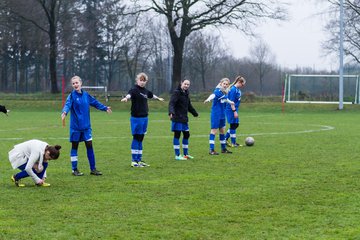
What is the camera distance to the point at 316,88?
1906 inches

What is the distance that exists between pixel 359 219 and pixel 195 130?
1699cm

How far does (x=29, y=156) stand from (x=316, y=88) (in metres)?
41.0

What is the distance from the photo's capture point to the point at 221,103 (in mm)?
15391

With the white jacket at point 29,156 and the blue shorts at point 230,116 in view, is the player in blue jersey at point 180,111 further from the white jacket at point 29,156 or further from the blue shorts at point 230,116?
the white jacket at point 29,156

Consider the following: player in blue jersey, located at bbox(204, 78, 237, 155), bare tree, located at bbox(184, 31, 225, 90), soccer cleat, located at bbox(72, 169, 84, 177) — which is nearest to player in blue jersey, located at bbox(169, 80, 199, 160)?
player in blue jersey, located at bbox(204, 78, 237, 155)

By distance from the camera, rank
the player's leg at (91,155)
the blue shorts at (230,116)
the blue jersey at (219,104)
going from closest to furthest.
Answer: the player's leg at (91,155) < the blue jersey at (219,104) < the blue shorts at (230,116)

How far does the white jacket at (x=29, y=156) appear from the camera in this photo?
9766mm

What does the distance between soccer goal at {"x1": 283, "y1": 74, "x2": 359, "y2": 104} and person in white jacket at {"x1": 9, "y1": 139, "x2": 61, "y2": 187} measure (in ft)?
126

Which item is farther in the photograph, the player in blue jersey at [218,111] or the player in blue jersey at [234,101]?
the player in blue jersey at [234,101]

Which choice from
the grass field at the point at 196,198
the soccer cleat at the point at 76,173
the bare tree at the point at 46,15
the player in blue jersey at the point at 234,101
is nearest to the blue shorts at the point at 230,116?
the player in blue jersey at the point at 234,101

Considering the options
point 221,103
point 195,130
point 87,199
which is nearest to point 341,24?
point 195,130

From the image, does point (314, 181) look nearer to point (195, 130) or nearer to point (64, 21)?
point (195, 130)

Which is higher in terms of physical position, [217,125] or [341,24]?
[341,24]

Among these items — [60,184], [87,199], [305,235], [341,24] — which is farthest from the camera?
[341,24]
